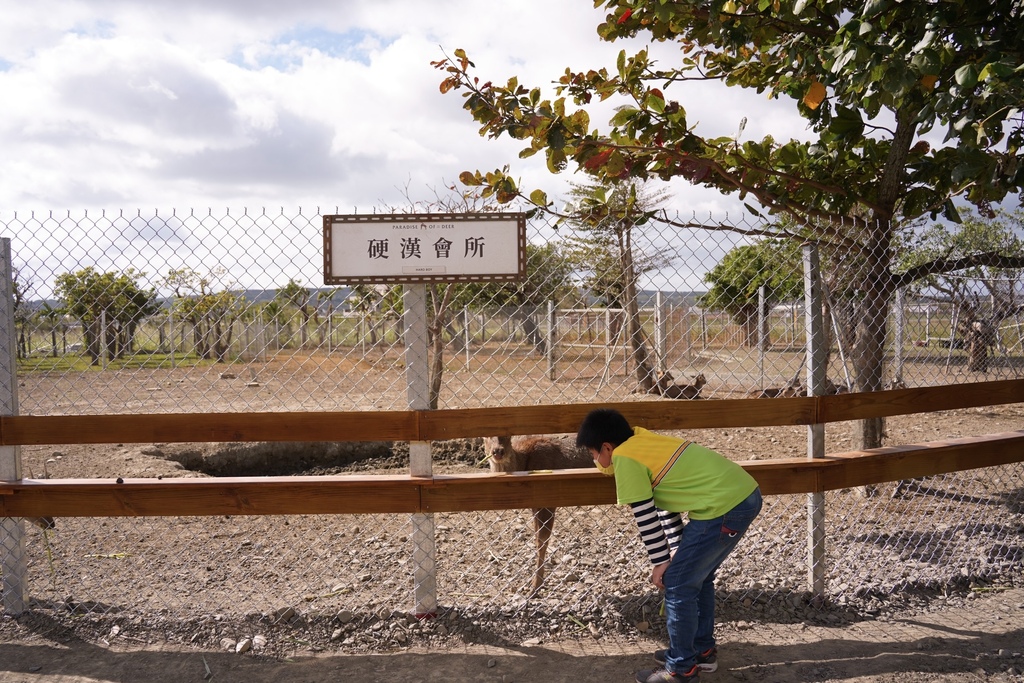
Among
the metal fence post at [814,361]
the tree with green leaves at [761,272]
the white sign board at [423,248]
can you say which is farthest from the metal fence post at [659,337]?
the white sign board at [423,248]

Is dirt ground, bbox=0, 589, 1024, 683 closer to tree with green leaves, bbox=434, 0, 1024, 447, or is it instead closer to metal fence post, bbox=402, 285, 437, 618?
metal fence post, bbox=402, 285, 437, 618

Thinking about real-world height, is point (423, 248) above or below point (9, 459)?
above

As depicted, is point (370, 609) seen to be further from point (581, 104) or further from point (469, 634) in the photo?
point (581, 104)

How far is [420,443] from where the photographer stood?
130 inches

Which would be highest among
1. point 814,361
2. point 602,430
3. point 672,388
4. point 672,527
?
point 814,361

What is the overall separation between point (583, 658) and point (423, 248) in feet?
6.52

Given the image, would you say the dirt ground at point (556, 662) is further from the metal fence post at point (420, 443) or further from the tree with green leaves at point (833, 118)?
the tree with green leaves at point (833, 118)

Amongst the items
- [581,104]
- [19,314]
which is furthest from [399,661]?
[581,104]

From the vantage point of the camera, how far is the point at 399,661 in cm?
319

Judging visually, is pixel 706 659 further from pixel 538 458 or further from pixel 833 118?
pixel 833 118

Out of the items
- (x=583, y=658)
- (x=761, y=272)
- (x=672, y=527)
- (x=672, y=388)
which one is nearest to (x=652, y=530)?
(x=672, y=527)

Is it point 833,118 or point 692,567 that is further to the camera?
point 833,118

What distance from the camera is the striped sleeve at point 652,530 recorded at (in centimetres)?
279

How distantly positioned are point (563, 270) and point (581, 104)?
1.53 m
